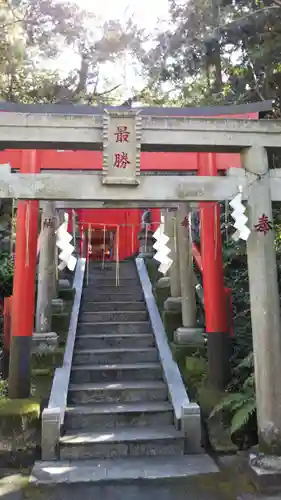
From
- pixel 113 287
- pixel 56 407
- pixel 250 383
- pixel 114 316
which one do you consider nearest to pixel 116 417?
pixel 56 407

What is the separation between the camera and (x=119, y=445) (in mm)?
5824

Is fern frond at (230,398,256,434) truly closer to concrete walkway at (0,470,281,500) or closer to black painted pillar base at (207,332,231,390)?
concrete walkway at (0,470,281,500)

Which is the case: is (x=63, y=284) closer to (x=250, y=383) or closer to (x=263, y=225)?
(x=250, y=383)

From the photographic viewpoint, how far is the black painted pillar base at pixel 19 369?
21.5 feet

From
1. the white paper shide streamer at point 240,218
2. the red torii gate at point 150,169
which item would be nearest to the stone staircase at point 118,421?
the red torii gate at point 150,169

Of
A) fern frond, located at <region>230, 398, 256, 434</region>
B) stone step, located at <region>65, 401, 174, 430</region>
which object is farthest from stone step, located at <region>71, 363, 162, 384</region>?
fern frond, located at <region>230, 398, 256, 434</region>

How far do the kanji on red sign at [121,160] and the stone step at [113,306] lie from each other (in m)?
5.39

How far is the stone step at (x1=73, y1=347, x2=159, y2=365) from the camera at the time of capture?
7996 millimetres

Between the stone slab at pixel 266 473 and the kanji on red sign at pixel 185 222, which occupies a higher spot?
the kanji on red sign at pixel 185 222

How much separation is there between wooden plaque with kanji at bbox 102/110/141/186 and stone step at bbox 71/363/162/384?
12.7 ft

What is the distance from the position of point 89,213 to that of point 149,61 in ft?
19.4

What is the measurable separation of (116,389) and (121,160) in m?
3.82

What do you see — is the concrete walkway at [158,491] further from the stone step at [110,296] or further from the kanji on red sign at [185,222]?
the stone step at [110,296]

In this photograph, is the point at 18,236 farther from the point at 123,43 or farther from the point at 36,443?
the point at 123,43
